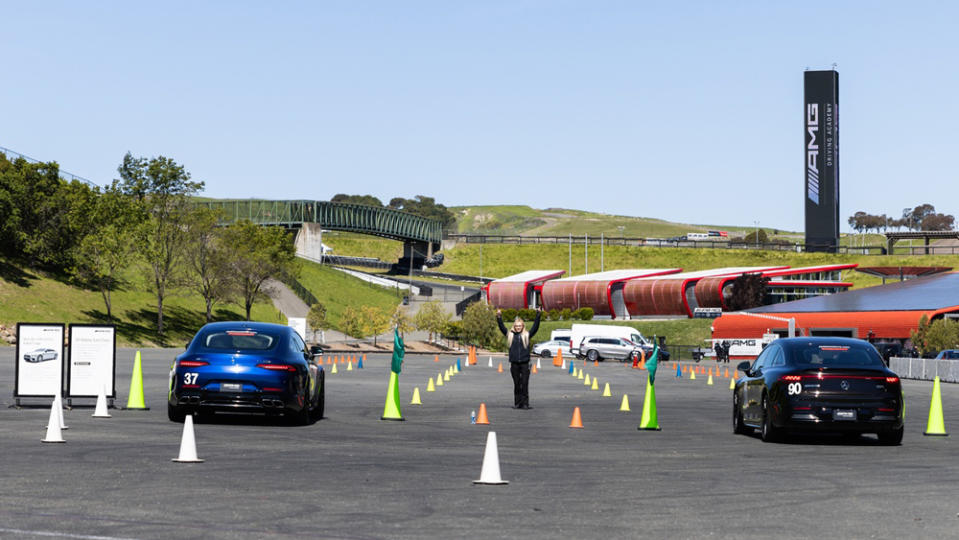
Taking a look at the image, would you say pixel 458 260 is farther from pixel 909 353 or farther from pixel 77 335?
pixel 77 335

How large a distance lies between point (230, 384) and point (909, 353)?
5014 cm

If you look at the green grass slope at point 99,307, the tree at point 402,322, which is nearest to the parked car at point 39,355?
the green grass slope at point 99,307

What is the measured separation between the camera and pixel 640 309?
11581 centimetres

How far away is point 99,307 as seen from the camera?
73.7 metres

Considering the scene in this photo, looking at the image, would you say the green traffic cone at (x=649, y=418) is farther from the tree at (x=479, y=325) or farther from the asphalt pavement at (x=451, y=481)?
the tree at (x=479, y=325)

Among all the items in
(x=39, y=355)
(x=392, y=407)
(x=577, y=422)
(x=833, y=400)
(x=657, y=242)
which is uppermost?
(x=657, y=242)

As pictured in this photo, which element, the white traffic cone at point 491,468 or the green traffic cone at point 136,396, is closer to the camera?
the white traffic cone at point 491,468

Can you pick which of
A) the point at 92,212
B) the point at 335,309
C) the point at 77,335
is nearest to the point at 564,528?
the point at 77,335

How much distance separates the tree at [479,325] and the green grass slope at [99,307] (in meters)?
16.2

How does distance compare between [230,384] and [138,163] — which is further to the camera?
[138,163]

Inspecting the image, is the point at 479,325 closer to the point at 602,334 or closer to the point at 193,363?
the point at 602,334

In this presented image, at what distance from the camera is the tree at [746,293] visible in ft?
350

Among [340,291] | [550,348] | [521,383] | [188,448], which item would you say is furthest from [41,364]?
[340,291]

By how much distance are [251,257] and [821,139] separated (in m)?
85.2
